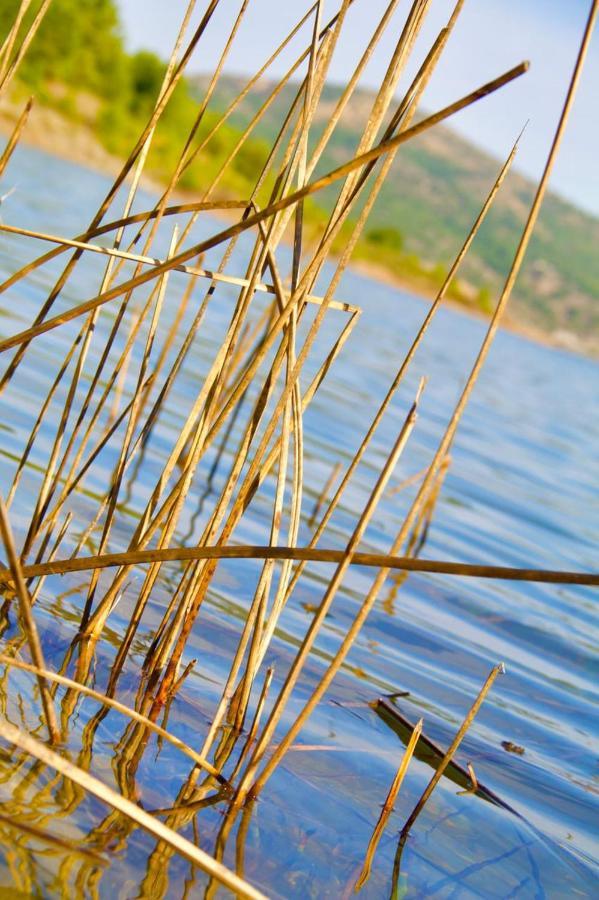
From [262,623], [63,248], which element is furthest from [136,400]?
[262,623]

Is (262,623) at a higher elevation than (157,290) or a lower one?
lower

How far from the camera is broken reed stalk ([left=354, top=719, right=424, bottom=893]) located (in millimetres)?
1552

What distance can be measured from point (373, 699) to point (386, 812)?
81cm

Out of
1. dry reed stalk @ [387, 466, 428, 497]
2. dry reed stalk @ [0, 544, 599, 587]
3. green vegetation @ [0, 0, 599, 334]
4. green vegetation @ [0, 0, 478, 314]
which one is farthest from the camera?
green vegetation @ [0, 0, 599, 334]

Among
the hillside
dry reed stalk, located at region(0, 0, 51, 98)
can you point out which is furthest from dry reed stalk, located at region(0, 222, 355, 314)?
the hillside

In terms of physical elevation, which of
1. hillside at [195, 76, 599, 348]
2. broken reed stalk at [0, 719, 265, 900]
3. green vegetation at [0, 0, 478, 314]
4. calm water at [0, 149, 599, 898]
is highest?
hillside at [195, 76, 599, 348]

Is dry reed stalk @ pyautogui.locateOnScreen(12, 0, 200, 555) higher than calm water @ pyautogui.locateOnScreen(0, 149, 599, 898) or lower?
higher

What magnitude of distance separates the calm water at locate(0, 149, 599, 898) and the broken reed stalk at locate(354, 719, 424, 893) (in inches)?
0.7

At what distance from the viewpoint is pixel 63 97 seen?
42.9 m

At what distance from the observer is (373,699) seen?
2439 millimetres

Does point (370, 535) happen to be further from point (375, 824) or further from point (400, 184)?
point (400, 184)

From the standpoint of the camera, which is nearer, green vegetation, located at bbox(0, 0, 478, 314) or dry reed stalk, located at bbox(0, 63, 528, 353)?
dry reed stalk, located at bbox(0, 63, 528, 353)

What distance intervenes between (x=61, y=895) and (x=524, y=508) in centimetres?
550

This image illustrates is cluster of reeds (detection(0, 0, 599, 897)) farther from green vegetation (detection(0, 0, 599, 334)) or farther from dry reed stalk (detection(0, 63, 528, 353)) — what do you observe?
green vegetation (detection(0, 0, 599, 334))
